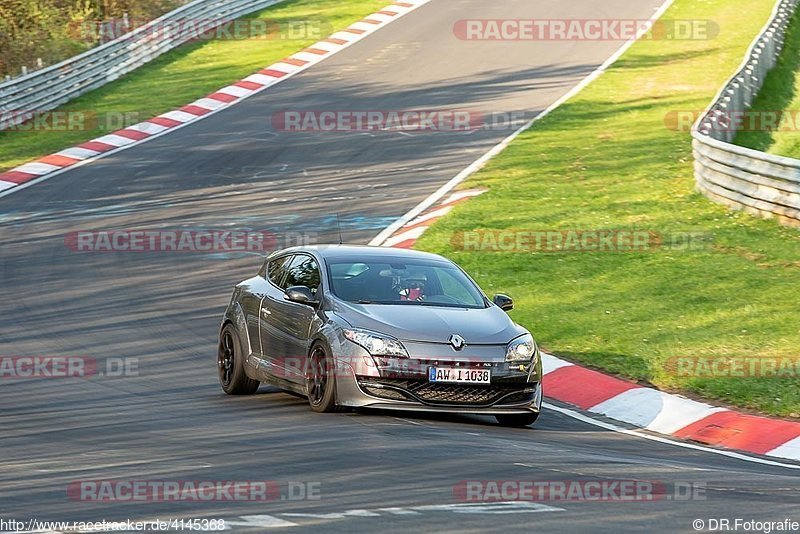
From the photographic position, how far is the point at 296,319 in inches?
500

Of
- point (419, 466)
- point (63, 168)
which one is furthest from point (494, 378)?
point (63, 168)

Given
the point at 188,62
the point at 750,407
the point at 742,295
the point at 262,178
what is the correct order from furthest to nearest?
the point at 188,62 < the point at 262,178 < the point at 742,295 < the point at 750,407

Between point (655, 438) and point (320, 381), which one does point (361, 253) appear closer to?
point (320, 381)

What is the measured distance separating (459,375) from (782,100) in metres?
24.1

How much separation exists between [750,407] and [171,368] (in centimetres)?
575

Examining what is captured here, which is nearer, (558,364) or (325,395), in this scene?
(325,395)

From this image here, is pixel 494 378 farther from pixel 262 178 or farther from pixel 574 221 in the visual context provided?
pixel 262 178

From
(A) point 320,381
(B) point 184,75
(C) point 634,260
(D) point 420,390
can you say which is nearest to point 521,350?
(D) point 420,390

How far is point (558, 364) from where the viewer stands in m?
14.9

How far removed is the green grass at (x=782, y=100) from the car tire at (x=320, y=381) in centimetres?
1825

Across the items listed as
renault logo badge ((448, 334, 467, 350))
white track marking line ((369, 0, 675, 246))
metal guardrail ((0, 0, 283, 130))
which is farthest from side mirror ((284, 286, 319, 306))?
metal guardrail ((0, 0, 283, 130))

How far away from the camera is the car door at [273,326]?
1284 centimetres

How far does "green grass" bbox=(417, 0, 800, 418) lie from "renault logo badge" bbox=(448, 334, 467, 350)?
9.87 feet

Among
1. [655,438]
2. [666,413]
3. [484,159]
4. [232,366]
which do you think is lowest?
[484,159]
